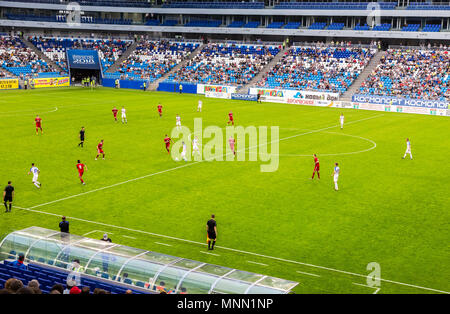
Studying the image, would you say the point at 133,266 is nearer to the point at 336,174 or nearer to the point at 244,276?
the point at 244,276

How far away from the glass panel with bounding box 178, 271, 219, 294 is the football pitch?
3823 millimetres

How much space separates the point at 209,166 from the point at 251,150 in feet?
18.1

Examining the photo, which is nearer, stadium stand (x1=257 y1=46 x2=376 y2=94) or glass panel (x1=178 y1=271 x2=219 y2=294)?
glass panel (x1=178 y1=271 x2=219 y2=294)

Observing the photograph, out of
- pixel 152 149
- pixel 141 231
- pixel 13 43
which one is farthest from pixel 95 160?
pixel 13 43

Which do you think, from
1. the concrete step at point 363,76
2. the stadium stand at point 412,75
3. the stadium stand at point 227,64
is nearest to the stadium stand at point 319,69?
the concrete step at point 363,76

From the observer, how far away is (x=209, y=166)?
30.0 metres

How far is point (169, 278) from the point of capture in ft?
39.7

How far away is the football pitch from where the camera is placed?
16.6 metres

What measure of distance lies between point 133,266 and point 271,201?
11471 millimetres

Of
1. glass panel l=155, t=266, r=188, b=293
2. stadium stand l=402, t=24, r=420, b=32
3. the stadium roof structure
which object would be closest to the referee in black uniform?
the stadium roof structure

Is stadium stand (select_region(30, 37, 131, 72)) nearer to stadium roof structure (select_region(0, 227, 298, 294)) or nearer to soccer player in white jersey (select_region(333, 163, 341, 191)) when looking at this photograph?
soccer player in white jersey (select_region(333, 163, 341, 191))

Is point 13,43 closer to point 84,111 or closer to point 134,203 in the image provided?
→ point 84,111

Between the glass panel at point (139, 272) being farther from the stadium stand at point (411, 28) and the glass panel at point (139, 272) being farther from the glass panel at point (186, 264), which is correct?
the stadium stand at point (411, 28)

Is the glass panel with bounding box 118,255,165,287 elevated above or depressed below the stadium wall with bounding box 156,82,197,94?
below
